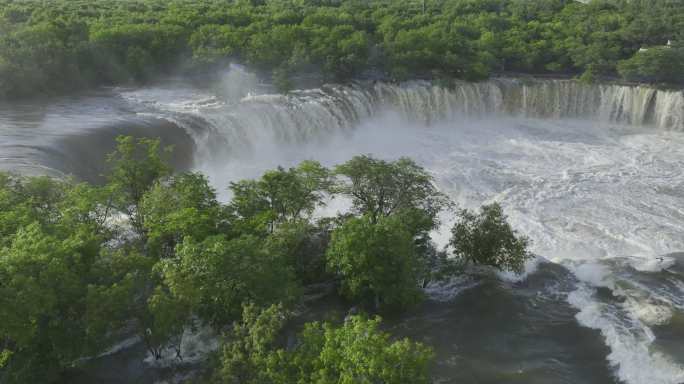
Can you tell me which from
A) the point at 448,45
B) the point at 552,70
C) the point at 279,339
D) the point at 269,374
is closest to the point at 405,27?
the point at 448,45

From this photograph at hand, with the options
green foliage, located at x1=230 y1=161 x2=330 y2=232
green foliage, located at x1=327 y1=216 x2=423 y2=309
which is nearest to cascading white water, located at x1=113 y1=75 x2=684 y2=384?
green foliage, located at x1=327 y1=216 x2=423 y2=309

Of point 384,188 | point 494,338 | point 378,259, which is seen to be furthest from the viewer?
point 384,188

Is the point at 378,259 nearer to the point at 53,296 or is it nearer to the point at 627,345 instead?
the point at 627,345

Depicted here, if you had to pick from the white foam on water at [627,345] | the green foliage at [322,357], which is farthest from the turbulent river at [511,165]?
the green foliage at [322,357]

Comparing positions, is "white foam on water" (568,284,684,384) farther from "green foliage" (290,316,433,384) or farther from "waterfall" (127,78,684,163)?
"waterfall" (127,78,684,163)

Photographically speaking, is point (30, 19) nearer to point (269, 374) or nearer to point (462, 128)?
point (462, 128)

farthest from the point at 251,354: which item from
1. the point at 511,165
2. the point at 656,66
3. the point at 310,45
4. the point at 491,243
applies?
the point at 656,66
